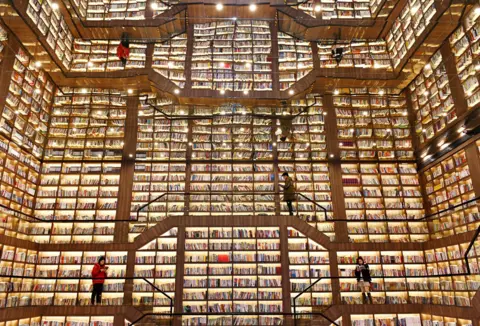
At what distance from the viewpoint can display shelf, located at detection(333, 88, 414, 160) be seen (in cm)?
925

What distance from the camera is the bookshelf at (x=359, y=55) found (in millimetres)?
9586

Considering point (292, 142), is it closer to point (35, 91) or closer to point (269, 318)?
point (269, 318)

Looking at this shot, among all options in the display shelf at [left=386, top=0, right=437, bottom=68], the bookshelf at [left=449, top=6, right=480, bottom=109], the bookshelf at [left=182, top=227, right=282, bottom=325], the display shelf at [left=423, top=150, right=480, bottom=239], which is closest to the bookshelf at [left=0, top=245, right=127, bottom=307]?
the bookshelf at [left=182, top=227, right=282, bottom=325]

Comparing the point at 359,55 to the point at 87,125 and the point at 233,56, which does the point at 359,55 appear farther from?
the point at 87,125

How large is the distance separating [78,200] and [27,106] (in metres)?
2.36

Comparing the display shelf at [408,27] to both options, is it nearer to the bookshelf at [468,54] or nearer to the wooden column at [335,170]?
the bookshelf at [468,54]

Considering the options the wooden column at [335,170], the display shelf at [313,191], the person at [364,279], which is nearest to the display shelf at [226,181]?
the display shelf at [313,191]

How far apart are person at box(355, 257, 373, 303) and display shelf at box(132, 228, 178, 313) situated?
12.2 ft

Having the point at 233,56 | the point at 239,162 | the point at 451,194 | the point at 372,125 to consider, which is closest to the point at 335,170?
the point at 372,125

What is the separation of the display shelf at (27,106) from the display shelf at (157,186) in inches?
93.5

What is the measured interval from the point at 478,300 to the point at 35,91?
9585 mm

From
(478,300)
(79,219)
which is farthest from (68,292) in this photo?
(478,300)

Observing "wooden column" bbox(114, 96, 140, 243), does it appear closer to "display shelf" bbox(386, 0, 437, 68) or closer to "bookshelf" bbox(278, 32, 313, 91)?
"bookshelf" bbox(278, 32, 313, 91)

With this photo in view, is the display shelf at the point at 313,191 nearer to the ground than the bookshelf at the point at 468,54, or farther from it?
nearer to the ground
